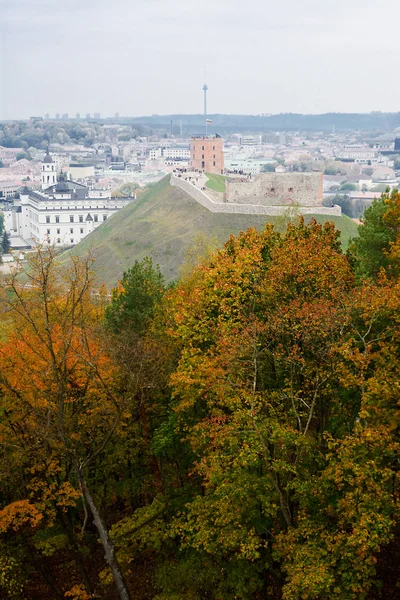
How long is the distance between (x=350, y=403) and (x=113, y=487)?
6800 mm

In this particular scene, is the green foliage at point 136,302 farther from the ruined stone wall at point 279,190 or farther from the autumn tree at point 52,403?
the ruined stone wall at point 279,190

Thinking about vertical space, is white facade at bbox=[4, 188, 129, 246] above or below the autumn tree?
below

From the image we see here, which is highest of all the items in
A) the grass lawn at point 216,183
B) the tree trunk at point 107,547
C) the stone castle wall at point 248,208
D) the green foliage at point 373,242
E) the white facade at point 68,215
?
the green foliage at point 373,242

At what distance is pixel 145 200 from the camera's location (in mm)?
84062

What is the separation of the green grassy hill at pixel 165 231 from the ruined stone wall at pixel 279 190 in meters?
4.24

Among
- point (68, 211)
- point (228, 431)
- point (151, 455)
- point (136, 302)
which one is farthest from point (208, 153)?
point (228, 431)

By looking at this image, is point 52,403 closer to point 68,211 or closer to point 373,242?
point 373,242

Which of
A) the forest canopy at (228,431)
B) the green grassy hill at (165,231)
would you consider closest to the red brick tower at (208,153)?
the green grassy hill at (165,231)

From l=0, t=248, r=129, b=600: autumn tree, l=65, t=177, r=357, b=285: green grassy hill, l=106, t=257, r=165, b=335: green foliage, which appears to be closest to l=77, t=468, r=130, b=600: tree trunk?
l=0, t=248, r=129, b=600: autumn tree

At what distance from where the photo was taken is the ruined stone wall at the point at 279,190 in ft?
218

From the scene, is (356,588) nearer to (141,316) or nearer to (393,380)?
(393,380)

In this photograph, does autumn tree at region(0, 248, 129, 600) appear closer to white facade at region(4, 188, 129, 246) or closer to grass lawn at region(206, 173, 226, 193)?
grass lawn at region(206, 173, 226, 193)

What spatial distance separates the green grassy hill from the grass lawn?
6.21 m

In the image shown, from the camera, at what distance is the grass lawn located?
83.9 metres
